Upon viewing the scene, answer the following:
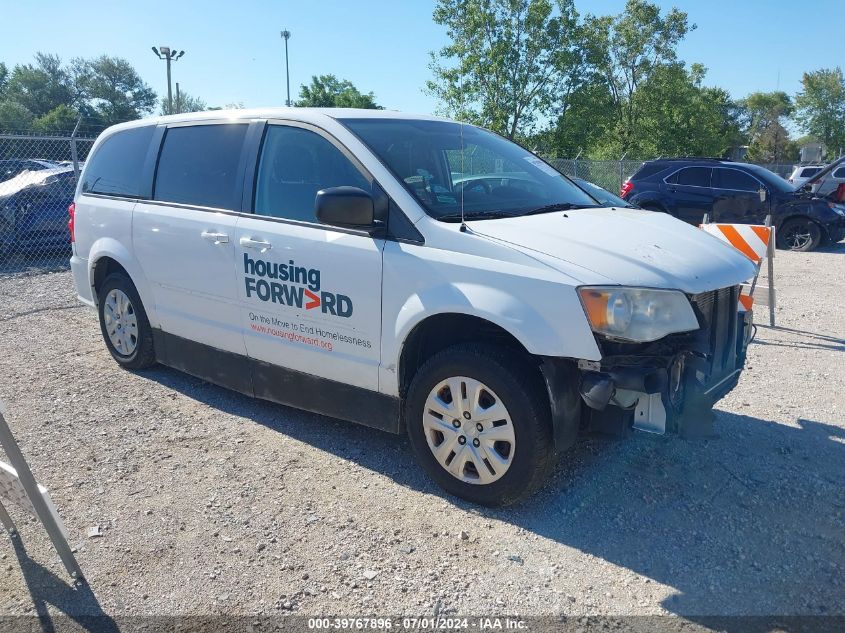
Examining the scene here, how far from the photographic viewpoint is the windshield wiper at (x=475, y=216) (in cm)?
341

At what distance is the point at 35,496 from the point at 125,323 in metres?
2.82

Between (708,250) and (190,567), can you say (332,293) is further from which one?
(708,250)

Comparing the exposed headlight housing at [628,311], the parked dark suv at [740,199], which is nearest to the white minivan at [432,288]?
the exposed headlight housing at [628,311]

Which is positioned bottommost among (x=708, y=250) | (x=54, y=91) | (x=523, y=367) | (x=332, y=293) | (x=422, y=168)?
(x=523, y=367)

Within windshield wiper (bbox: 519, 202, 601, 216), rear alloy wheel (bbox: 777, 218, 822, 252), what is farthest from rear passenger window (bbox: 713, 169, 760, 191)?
windshield wiper (bbox: 519, 202, 601, 216)

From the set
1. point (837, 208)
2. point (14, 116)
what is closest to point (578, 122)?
point (837, 208)

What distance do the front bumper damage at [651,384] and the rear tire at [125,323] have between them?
344cm

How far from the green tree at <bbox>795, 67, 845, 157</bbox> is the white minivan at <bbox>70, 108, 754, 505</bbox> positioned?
2364 inches

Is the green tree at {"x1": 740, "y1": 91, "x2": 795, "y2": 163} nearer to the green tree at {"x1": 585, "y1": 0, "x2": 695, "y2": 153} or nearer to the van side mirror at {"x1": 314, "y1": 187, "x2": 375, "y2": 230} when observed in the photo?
the green tree at {"x1": 585, "y1": 0, "x2": 695, "y2": 153}

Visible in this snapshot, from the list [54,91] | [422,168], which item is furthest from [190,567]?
[54,91]

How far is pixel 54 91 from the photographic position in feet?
199

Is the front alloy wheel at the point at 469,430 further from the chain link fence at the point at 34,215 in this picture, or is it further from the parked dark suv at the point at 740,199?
the parked dark suv at the point at 740,199

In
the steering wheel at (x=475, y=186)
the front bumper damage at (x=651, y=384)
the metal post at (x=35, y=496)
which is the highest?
the steering wheel at (x=475, y=186)

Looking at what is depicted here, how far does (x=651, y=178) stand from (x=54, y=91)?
62.9 metres
